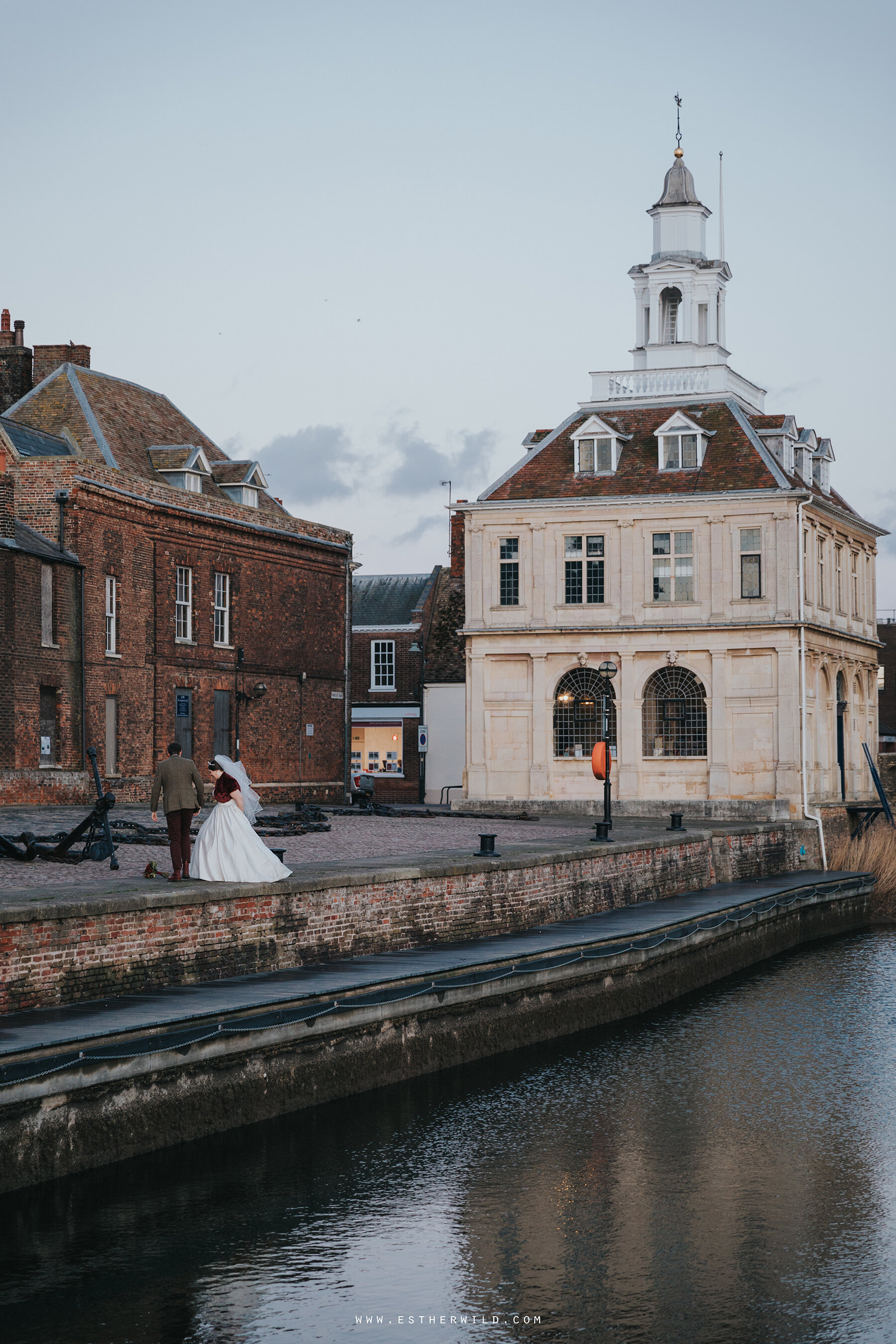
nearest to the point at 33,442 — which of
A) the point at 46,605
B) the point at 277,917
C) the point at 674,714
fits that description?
the point at 46,605

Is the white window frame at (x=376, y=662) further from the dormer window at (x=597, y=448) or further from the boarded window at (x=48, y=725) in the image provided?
the boarded window at (x=48, y=725)

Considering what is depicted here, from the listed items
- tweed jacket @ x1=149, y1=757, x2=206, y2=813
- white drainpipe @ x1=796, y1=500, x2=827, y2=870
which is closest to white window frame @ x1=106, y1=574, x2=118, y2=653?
white drainpipe @ x1=796, y1=500, x2=827, y2=870

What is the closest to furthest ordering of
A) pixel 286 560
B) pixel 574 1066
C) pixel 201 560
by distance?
pixel 574 1066
pixel 201 560
pixel 286 560

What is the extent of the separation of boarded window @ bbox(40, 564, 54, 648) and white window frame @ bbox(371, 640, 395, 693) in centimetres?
2263

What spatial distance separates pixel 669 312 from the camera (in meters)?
44.9

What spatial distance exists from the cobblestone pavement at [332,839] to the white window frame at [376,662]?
17916mm

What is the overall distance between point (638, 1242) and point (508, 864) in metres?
10.1

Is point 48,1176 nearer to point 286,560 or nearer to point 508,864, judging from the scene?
point 508,864

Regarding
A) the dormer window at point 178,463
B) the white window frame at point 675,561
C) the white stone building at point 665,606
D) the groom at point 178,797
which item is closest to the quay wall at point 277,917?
the groom at point 178,797

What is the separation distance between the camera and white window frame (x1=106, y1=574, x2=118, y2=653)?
35812 millimetres

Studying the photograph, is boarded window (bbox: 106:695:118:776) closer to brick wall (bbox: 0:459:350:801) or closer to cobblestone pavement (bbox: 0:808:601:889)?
brick wall (bbox: 0:459:350:801)

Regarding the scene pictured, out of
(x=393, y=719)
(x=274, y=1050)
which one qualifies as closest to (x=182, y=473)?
(x=393, y=719)

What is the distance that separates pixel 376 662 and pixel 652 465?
17544 mm

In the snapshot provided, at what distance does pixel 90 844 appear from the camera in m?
19.3
